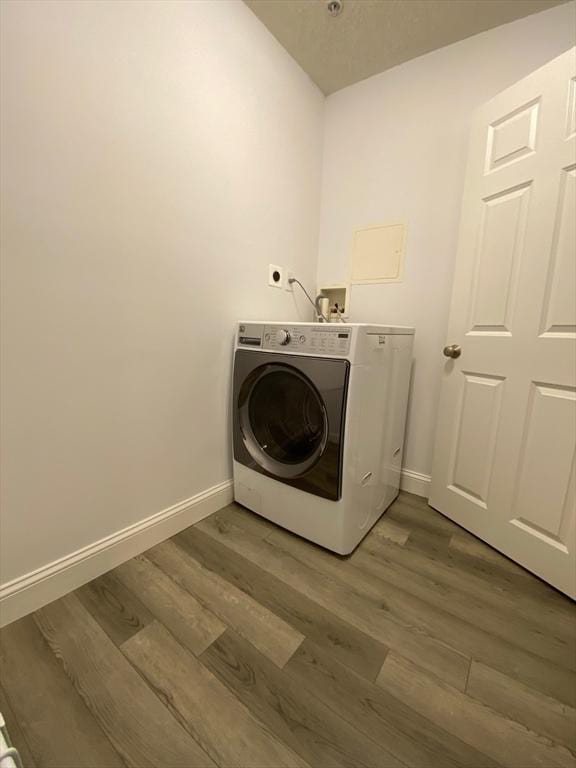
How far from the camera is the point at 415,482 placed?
1.71 meters

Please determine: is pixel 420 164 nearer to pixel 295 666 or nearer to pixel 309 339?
pixel 309 339

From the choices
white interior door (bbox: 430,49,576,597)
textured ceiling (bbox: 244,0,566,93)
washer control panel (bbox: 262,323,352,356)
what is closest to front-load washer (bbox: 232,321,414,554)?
washer control panel (bbox: 262,323,352,356)

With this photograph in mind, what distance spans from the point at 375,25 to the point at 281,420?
6.02 feet

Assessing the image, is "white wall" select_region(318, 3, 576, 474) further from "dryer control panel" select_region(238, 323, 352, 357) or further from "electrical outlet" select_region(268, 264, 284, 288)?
"dryer control panel" select_region(238, 323, 352, 357)

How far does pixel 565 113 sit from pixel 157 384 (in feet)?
5.63

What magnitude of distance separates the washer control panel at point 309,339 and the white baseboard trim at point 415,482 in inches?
41.2

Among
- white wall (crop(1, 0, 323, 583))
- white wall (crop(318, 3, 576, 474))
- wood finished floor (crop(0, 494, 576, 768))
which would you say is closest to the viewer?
wood finished floor (crop(0, 494, 576, 768))

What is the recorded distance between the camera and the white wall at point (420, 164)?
53.6 inches

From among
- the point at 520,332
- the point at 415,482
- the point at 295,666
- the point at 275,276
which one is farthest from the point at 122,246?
the point at 415,482

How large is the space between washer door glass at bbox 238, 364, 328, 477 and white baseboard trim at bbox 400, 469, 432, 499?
822mm

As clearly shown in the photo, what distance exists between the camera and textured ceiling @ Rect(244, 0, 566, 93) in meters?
1.27

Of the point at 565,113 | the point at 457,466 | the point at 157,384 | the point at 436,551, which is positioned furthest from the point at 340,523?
the point at 565,113

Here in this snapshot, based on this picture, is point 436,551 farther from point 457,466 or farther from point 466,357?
point 466,357

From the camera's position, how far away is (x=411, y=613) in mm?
969
